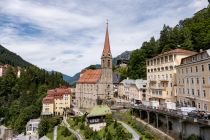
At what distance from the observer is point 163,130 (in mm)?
47469

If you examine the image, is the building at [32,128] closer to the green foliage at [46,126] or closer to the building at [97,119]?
the green foliage at [46,126]

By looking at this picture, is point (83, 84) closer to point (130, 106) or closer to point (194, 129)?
point (130, 106)

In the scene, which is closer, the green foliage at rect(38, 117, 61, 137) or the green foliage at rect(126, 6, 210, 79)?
the green foliage at rect(38, 117, 61, 137)

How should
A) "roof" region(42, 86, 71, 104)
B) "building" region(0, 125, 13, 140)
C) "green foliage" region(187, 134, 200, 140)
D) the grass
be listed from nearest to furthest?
"green foliage" region(187, 134, 200, 140) < the grass < "building" region(0, 125, 13, 140) < "roof" region(42, 86, 71, 104)

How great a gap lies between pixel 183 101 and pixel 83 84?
175 feet

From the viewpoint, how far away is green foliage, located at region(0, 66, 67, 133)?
93.1 m

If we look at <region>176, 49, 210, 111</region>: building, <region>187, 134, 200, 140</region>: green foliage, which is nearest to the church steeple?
<region>176, 49, 210, 111</region>: building

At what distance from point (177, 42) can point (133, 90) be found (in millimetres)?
21685

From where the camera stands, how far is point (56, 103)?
9344cm

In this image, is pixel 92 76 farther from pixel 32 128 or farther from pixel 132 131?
pixel 132 131

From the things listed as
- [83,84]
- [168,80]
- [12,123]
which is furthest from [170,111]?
[12,123]

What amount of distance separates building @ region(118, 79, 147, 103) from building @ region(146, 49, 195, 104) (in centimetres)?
583

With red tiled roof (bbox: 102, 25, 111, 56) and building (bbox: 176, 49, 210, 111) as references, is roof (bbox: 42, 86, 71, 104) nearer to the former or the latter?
red tiled roof (bbox: 102, 25, 111, 56)

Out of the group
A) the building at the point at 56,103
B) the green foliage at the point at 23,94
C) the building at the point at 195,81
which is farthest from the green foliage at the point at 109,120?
the green foliage at the point at 23,94
